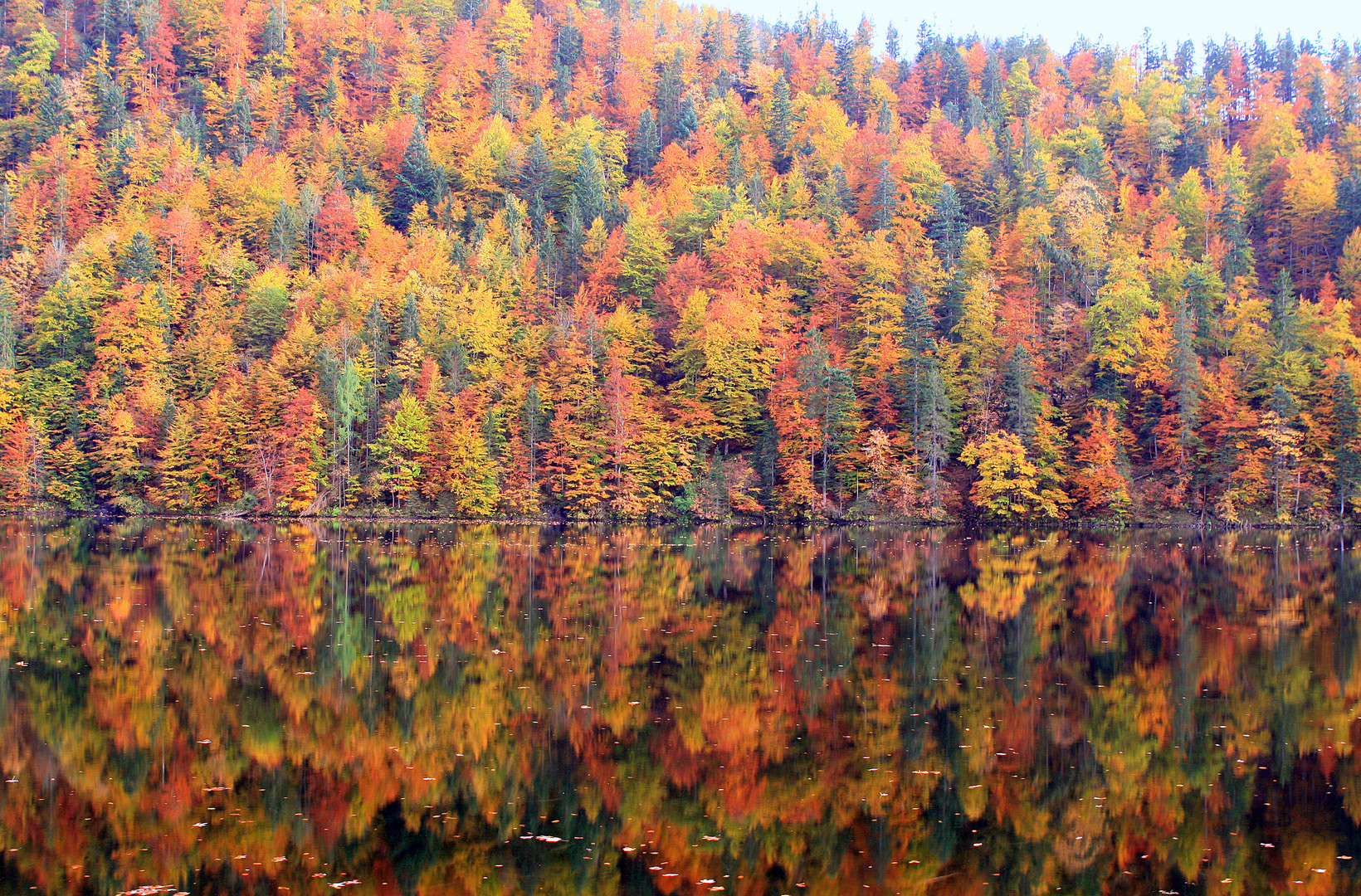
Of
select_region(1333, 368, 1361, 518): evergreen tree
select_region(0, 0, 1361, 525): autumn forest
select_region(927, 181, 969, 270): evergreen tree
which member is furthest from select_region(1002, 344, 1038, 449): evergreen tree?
select_region(1333, 368, 1361, 518): evergreen tree

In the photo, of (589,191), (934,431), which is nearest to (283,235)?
(589,191)

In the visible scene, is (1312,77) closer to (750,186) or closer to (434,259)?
(750,186)

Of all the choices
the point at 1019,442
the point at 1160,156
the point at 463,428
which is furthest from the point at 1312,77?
the point at 463,428

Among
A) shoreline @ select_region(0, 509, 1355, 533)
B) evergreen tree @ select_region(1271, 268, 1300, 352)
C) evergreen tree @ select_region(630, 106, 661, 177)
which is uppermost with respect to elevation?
evergreen tree @ select_region(630, 106, 661, 177)

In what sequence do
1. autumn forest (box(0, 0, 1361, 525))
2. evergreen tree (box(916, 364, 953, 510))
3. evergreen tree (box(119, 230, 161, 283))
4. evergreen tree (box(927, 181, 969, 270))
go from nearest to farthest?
evergreen tree (box(916, 364, 953, 510)) → autumn forest (box(0, 0, 1361, 525)) → evergreen tree (box(119, 230, 161, 283)) → evergreen tree (box(927, 181, 969, 270))

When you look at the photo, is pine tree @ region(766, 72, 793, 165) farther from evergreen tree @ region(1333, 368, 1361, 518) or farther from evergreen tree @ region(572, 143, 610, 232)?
evergreen tree @ region(1333, 368, 1361, 518)

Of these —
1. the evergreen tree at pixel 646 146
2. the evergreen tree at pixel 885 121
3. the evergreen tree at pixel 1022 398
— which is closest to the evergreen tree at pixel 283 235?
the evergreen tree at pixel 646 146

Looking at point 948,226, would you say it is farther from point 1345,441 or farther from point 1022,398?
point 1345,441
